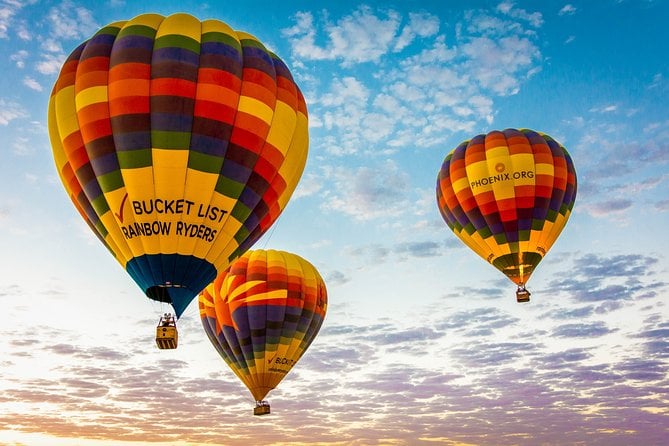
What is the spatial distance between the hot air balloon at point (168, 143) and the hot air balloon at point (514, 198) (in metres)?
12.5

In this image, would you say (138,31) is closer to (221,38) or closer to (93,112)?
(221,38)

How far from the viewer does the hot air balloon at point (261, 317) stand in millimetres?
27062

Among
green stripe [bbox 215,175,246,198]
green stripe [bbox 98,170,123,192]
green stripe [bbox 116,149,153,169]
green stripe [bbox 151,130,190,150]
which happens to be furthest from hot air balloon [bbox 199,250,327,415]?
green stripe [bbox 151,130,190,150]

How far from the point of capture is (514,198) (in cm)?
2634

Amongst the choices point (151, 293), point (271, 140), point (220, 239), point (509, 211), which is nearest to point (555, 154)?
point (509, 211)

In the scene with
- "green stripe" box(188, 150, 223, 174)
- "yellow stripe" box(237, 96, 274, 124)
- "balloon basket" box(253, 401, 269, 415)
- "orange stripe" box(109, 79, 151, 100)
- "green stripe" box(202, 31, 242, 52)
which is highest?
"green stripe" box(202, 31, 242, 52)

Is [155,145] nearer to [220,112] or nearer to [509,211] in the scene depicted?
[220,112]

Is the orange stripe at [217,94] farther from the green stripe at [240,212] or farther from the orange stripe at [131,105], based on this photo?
the green stripe at [240,212]

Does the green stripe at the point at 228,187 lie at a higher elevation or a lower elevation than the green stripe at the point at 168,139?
lower

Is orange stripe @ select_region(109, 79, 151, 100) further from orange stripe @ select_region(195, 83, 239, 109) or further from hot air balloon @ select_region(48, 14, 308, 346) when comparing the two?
orange stripe @ select_region(195, 83, 239, 109)

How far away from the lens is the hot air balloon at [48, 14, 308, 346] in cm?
1585

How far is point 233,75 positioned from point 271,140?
6.66ft

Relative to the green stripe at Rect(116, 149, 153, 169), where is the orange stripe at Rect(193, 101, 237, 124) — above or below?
above

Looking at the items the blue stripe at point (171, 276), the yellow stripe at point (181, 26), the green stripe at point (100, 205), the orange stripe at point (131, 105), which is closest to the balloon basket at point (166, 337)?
the blue stripe at point (171, 276)
